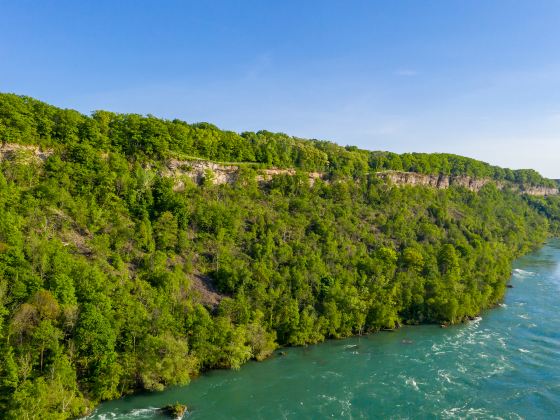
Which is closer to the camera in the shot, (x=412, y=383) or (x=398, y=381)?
(x=412, y=383)

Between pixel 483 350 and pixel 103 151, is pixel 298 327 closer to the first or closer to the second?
pixel 483 350

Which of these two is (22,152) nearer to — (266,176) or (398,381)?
(266,176)

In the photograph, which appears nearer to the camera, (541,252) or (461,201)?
(461,201)

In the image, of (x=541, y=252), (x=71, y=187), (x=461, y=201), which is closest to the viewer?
(x=71, y=187)

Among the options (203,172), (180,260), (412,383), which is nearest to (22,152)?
(180,260)

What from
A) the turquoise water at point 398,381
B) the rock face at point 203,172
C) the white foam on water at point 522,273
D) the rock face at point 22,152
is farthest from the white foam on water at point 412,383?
the white foam on water at point 522,273

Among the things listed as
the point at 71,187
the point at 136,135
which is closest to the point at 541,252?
the point at 136,135

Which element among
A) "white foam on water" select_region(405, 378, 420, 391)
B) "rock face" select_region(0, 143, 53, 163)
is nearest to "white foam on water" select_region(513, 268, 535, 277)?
"white foam on water" select_region(405, 378, 420, 391)

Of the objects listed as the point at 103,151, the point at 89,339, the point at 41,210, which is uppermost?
the point at 103,151
